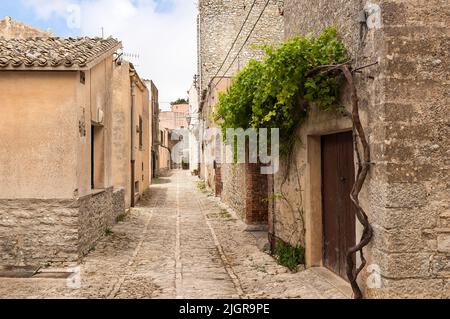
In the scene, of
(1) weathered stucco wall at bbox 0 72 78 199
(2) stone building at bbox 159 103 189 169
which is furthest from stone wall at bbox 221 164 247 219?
(2) stone building at bbox 159 103 189 169

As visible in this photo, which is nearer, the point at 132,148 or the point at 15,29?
the point at 15,29

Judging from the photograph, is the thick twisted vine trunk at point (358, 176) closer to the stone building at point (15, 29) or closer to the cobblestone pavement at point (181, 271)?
the cobblestone pavement at point (181, 271)

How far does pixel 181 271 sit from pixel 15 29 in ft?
36.3

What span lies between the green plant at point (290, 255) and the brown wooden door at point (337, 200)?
1.66 ft

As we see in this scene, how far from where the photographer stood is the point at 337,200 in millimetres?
6410

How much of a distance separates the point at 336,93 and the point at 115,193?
8503mm

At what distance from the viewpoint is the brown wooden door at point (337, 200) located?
5969 millimetres

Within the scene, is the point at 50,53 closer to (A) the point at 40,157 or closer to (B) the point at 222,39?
(A) the point at 40,157

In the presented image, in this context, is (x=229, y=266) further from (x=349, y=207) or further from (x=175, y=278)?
(x=349, y=207)

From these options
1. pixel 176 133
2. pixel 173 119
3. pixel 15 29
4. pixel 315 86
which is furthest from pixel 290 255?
pixel 173 119

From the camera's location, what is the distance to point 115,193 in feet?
42.0

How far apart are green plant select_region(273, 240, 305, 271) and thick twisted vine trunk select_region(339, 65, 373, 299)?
2.15 metres

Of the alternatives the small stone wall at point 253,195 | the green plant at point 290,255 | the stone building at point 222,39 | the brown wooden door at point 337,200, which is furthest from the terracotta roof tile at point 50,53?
the stone building at point 222,39
